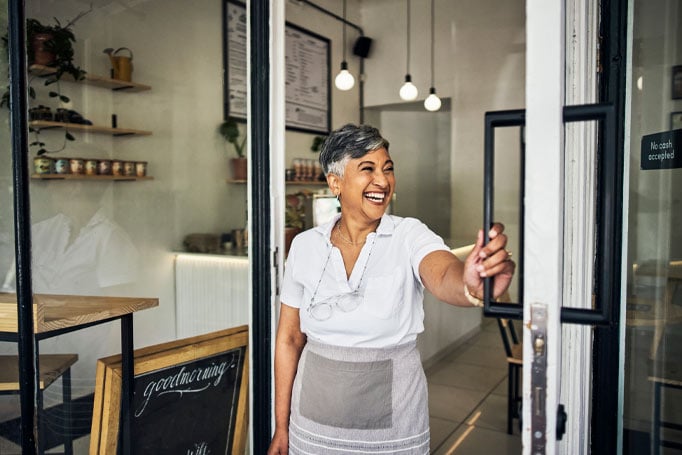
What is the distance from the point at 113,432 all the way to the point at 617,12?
2.00 meters

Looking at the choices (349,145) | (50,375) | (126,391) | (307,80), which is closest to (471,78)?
(349,145)

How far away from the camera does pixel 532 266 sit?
0.83 m

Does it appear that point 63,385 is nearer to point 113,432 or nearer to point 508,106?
point 113,432

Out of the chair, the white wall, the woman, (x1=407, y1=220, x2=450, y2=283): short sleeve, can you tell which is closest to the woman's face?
the woman

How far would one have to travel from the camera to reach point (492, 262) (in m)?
0.92

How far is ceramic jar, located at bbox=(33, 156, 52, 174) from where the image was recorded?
6.37 feet

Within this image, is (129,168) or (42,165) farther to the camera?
(129,168)

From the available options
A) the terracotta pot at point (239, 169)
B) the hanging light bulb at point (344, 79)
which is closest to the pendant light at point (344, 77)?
the hanging light bulb at point (344, 79)

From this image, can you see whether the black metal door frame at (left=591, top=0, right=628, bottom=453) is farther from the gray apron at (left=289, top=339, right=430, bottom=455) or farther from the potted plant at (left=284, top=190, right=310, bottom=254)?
the potted plant at (left=284, top=190, right=310, bottom=254)

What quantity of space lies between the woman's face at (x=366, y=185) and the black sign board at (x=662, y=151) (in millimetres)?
715

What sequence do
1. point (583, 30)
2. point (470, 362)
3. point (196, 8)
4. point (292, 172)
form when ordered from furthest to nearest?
point (292, 172)
point (196, 8)
point (470, 362)
point (583, 30)

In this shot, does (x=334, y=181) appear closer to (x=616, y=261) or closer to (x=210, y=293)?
(x=616, y=261)

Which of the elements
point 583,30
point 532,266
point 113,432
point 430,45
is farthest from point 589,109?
point 113,432

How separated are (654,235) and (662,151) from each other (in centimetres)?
23
